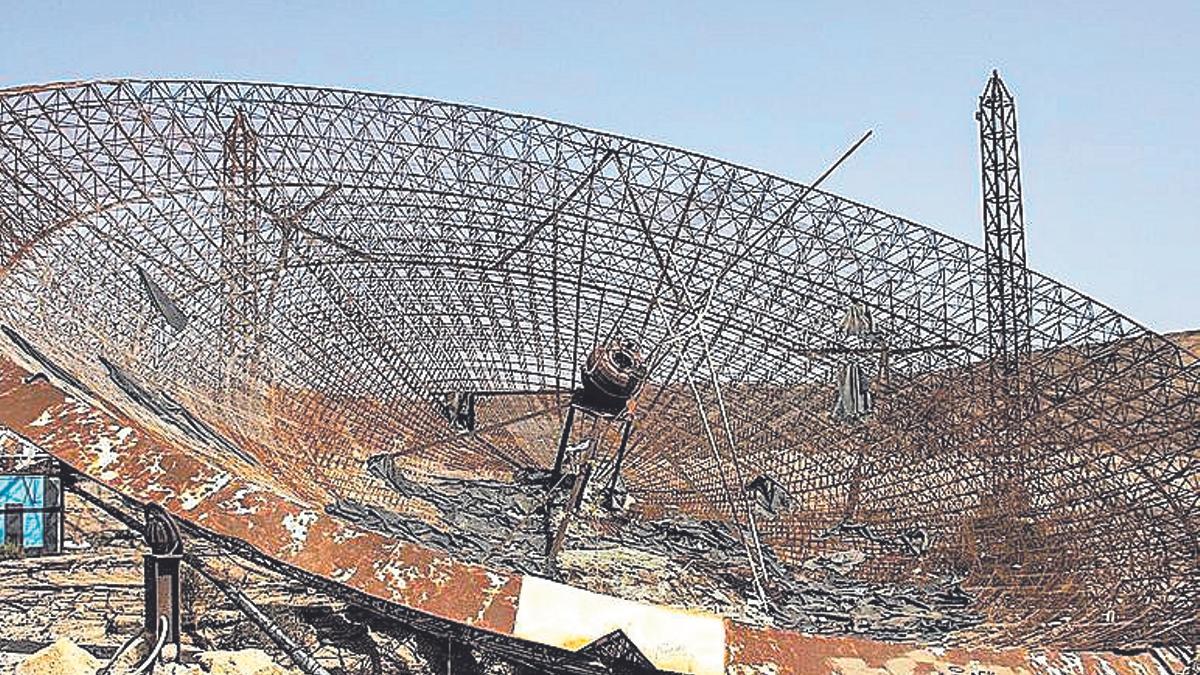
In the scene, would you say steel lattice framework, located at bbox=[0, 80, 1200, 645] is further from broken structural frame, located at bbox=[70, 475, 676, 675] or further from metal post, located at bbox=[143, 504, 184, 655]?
broken structural frame, located at bbox=[70, 475, 676, 675]

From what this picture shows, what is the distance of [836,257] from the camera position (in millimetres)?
15891

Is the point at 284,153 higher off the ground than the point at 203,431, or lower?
higher

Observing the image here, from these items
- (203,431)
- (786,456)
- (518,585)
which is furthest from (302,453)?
(518,585)

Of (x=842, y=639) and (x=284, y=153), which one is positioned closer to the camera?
(x=842, y=639)

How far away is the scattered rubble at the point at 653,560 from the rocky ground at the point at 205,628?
134 cm

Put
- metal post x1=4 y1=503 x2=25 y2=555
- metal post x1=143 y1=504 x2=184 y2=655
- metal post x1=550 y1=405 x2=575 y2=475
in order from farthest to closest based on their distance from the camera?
metal post x1=4 y1=503 x2=25 y2=555, metal post x1=550 y1=405 x2=575 y2=475, metal post x1=143 y1=504 x2=184 y2=655

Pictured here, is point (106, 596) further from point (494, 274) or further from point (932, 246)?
point (932, 246)

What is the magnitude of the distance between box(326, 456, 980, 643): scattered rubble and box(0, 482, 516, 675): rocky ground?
4.39 feet

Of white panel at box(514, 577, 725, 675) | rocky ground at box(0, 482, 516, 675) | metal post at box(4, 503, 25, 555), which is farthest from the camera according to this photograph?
metal post at box(4, 503, 25, 555)

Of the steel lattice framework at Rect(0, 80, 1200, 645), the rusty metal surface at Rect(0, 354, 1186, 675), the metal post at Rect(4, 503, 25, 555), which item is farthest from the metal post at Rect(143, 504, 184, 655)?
the metal post at Rect(4, 503, 25, 555)

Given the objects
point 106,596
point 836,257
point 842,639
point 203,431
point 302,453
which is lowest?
point 842,639

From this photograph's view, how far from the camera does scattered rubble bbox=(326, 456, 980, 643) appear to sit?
12523 mm

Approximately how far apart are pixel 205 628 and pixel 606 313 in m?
9.01

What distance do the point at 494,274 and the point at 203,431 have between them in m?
8.05
